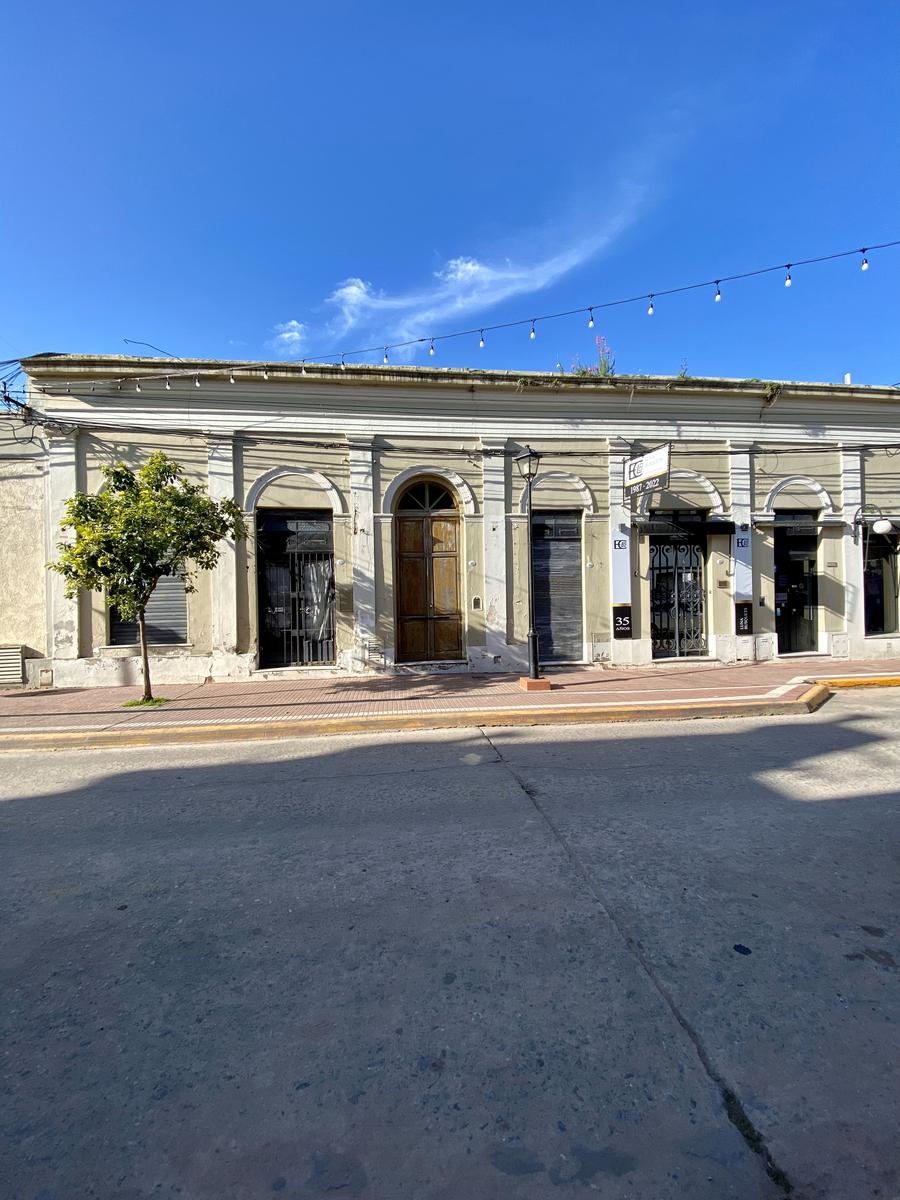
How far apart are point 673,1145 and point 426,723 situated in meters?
6.39

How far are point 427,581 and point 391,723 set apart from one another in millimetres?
4981

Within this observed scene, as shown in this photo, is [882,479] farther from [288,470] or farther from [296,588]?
[296,588]

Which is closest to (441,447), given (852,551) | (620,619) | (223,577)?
(223,577)

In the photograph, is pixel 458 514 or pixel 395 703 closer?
pixel 395 703

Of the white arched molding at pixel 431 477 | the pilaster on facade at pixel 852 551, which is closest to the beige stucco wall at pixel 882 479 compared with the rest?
the pilaster on facade at pixel 852 551

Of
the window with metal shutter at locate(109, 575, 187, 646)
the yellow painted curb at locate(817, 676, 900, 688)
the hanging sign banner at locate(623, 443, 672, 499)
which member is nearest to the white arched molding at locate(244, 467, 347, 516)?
the window with metal shutter at locate(109, 575, 187, 646)

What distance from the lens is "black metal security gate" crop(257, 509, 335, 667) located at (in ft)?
40.4

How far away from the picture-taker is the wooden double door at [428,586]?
12672 mm

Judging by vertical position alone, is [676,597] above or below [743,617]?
above

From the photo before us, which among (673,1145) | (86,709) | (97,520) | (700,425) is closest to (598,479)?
(700,425)

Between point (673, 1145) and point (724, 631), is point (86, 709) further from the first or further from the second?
point (724, 631)

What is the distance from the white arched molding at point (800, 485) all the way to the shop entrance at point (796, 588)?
1.34ft

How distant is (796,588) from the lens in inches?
561

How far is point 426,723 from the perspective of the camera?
824 cm
